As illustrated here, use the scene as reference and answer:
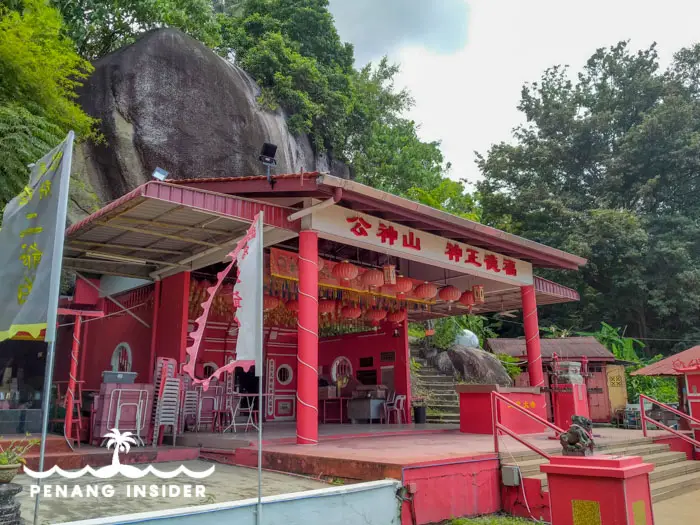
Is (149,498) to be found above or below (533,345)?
below

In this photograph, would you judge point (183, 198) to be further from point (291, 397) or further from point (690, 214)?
point (690, 214)

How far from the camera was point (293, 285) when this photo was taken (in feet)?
32.3

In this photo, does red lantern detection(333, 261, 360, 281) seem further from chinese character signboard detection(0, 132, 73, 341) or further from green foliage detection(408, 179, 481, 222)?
green foliage detection(408, 179, 481, 222)

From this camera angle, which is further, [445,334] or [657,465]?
[445,334]

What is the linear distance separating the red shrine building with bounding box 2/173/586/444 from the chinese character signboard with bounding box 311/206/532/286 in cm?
3

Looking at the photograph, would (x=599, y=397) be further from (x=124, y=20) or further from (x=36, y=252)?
(x=124, y=20)

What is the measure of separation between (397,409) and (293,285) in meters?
5.09

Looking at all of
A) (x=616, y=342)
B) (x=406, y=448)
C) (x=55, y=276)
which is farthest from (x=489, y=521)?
(x=616, y=342)

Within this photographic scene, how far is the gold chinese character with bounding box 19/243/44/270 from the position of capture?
381 centimetres

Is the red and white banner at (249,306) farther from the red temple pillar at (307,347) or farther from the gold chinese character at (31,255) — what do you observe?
the red temple pillar at (307,347)

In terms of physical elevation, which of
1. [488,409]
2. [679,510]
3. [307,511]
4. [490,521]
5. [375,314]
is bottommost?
[679,510]

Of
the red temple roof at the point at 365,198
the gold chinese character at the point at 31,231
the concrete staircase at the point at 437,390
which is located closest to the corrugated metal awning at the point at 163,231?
the red temple roof at the point at 365,198

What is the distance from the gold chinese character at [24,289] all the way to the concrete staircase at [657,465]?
5025mm

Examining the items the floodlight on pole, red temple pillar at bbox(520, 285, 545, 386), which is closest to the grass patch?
the floodlight on pole
